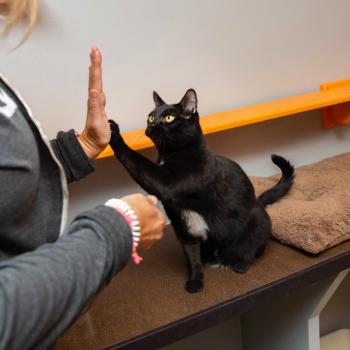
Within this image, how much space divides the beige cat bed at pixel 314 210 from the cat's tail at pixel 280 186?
0.06 feet

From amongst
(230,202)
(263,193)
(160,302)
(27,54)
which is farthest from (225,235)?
(27,54)

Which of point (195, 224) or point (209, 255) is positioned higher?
point (195, 224)

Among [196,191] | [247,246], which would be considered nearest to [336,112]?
[247,246]

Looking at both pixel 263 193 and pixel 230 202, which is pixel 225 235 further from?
pixel 263 193

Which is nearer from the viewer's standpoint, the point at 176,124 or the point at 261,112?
the point at 176,124

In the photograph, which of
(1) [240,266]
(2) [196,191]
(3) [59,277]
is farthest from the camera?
(1) [240,266]

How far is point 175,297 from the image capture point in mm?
893

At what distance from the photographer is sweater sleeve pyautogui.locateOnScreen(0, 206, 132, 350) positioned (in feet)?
1.19

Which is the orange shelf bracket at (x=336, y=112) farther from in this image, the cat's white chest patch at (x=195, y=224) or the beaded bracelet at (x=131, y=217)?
the beaded bracelet at (x=131, y=217)

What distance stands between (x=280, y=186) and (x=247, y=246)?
1.04 feet

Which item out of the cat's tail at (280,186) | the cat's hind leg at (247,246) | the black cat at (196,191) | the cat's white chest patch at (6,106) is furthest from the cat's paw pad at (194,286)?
the cat's white chest patch at (6,106)

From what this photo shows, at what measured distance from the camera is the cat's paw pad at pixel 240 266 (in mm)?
963

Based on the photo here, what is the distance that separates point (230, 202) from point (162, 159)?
0.58 feet

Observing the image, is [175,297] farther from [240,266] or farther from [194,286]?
[240,266]
